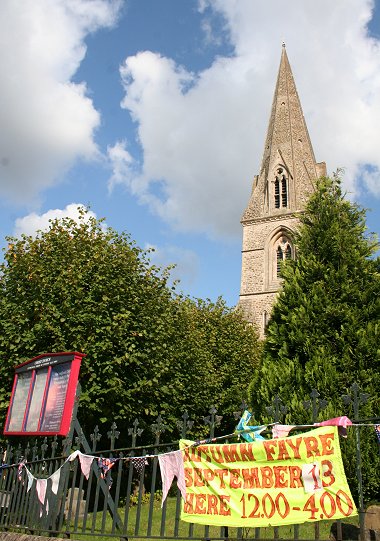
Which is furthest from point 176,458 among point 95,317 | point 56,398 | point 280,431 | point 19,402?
point 95,317

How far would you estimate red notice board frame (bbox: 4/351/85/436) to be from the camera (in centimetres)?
607

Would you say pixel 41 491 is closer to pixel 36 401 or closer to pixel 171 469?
pixel 36 401

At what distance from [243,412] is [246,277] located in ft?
116

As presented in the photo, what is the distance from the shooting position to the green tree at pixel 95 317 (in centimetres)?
1331

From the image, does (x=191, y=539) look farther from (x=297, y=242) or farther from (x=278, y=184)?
(x=278, y=184)

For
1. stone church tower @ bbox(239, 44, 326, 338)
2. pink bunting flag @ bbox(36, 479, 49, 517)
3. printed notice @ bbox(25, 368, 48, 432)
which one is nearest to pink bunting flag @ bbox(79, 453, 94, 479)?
pink bunting flag @ bbox(36, 479, 49, 517)

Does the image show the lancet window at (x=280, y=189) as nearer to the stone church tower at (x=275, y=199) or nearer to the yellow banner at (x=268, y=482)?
the stone church tower at (x=275, y=199)

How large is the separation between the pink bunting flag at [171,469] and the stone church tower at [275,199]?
1241 inches

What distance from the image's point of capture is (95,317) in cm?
1346

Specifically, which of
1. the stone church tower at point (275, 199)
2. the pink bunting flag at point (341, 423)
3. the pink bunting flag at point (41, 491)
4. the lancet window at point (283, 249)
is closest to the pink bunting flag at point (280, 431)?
the pink bunting flag at point (341, 423)

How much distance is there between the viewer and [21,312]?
1370 cm

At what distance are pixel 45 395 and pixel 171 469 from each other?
2.59m

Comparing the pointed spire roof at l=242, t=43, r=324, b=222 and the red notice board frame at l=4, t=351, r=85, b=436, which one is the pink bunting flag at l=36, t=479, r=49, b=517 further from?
the pointed spire roof at l=242, t=43, r=324, b=222

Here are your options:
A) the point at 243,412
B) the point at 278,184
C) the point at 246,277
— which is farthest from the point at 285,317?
the point at 278,184
